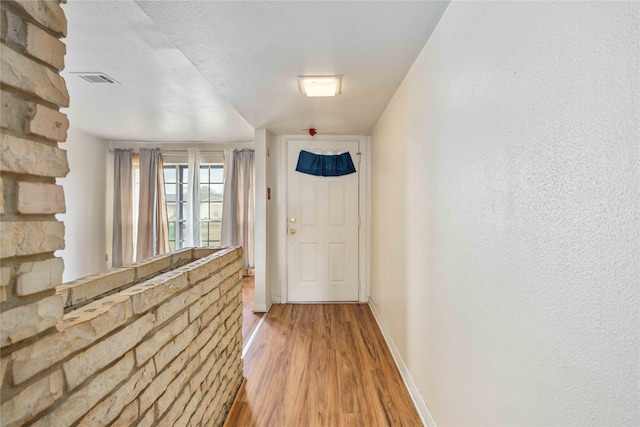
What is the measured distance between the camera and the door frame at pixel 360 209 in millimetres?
3758

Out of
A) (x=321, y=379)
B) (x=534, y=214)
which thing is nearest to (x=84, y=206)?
(x=321, y=379)

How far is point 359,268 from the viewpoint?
12.5 ft

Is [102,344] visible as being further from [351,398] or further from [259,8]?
[351,398]

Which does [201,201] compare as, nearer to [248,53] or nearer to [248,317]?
[248,317]

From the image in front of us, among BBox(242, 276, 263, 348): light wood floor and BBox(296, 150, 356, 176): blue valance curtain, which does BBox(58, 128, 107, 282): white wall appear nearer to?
BBox(242, 276, 263, 348): light wood floor

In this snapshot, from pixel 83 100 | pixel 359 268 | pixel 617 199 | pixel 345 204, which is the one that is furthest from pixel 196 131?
pixel 617 199

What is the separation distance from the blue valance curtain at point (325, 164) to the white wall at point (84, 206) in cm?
320

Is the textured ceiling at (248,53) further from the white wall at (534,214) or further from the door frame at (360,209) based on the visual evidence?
the door frame at (360,209)

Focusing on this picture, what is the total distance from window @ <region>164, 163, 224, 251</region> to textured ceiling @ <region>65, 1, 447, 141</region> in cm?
178

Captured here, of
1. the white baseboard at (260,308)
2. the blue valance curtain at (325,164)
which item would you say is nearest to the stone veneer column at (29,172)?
the white baseboard at (260,308)

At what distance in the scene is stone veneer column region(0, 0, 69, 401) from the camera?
0.53 meters

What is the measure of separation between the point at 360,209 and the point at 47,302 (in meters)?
3.40

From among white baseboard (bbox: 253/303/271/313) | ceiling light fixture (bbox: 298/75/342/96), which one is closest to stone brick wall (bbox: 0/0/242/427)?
ceiling light fixture (bbox: 298/75/342/96)

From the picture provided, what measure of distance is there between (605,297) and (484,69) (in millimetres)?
814
